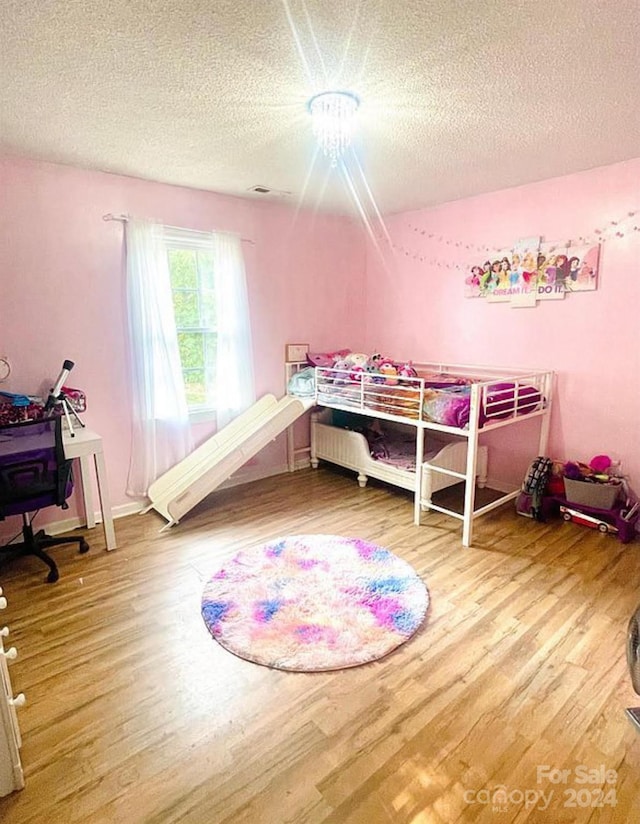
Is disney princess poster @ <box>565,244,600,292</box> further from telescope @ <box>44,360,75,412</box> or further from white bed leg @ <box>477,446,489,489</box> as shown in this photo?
telescope @ <box>44,360,75,412</box>

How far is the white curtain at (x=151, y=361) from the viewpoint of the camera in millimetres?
3170

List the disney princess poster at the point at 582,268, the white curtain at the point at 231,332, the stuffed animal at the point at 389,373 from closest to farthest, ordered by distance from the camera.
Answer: the disney princess poster at the point at 582,268
the stuffed animal at the point at 389,373
the white curtain at the point at 231,332

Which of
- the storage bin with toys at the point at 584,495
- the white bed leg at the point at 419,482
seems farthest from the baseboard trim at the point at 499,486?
the white bed leg at the point at 419,482

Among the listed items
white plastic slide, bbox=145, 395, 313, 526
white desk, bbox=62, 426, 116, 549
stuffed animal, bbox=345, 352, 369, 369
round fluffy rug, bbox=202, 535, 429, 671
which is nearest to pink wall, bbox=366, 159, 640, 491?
stuffed animal, bbox=345, 352, 369, 369

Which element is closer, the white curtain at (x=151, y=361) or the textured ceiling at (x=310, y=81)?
the textured ceiling at (x=310, y=81)

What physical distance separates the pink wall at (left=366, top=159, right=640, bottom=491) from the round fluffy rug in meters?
1.76

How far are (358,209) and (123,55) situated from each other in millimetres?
2688

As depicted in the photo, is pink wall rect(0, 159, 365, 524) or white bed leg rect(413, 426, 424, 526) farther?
white bed leg rect(413, 426, 424, 526)

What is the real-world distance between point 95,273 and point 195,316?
0.79 m

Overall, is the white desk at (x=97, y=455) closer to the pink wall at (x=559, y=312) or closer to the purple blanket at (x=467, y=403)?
the purple blanket at (x=467, y=403)

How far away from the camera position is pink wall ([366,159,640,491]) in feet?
9.63

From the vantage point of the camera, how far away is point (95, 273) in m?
3.05

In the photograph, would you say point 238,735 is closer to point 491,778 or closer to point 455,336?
point 491,778

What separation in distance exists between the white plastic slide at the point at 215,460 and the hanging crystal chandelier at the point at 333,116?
1857mm
